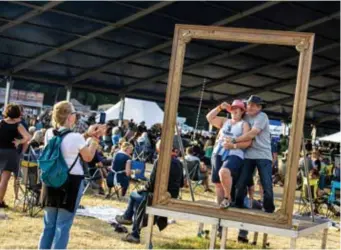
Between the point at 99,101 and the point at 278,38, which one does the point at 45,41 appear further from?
the point at 99,101

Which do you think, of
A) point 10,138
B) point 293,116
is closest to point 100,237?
point 10,138

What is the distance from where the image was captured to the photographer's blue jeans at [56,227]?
15.4ft

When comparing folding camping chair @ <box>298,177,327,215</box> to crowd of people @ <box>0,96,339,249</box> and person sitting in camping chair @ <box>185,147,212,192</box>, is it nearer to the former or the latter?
person sitting in camping chair @ <box>185,147,212,192</box>

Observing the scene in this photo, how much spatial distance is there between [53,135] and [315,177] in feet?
25.1

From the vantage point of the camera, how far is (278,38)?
5051 millimetres

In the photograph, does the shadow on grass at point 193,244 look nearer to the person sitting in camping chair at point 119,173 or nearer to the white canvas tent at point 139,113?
the person sitting in camping chair at point 119,173

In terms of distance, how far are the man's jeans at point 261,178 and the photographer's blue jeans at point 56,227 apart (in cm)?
167

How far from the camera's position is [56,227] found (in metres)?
4.74

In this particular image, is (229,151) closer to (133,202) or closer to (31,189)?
(133,202)

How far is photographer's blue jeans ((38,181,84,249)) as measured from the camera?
4707mm

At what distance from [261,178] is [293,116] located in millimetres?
993

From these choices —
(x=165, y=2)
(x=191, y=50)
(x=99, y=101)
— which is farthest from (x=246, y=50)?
(x=99, y=101)

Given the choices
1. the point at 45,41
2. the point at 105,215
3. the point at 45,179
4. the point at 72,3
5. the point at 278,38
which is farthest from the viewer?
the point at 45,41

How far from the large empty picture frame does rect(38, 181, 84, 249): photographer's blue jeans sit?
0.92 m
